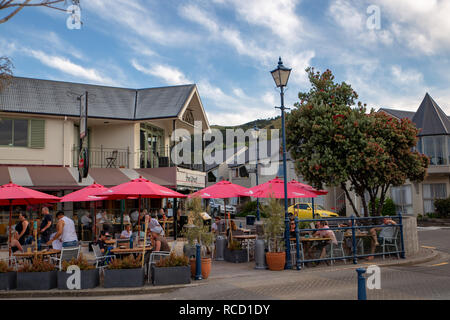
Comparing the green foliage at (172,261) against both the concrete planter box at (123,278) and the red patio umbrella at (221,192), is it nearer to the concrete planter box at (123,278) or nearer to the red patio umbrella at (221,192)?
the concrete planter box at (123,278)

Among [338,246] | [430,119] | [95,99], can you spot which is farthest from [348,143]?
[430,119]

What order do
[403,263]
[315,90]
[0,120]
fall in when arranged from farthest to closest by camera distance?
1. [0,120]
2. [315,90]
3. [403,263]

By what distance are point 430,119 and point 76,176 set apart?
85.0ft

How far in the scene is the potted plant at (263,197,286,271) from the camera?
10570mm

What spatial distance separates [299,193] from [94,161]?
1341cm

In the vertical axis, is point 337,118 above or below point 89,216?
Result: above

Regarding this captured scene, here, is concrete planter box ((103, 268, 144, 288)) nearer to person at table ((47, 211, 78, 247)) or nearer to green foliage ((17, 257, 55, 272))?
green foliage ((17, 257, 55, 272))

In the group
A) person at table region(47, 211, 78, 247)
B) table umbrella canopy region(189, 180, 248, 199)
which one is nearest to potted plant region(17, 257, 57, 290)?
person at table region(47, 211, 78, 247)

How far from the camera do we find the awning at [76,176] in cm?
1780

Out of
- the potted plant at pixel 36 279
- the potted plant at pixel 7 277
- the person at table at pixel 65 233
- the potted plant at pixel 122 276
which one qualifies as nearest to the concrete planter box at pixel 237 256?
the potted plant at pixel 122 276

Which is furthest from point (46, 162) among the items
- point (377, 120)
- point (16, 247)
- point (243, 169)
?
point (243, 169)

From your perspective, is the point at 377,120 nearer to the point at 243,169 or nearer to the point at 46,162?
the point at 46,162

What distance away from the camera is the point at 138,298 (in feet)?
26.5

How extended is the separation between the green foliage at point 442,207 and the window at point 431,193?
112 centimetres
